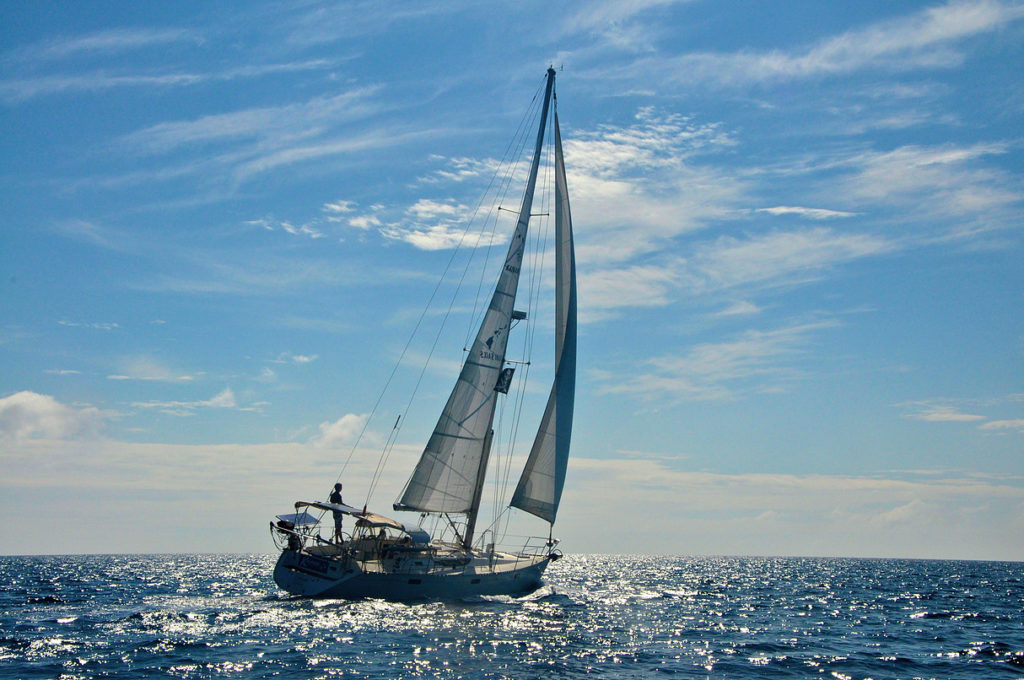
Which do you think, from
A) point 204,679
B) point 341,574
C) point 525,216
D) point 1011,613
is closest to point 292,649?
point 204,679

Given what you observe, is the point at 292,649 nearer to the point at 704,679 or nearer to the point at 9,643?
the point at 9,643

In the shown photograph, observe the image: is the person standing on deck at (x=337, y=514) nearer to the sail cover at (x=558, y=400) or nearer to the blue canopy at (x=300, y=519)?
the blue canopy at (x=300, y=519)

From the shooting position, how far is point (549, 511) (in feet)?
116

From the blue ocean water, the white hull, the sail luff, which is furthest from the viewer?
the sail luff

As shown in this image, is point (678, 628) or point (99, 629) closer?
point (99, 629)

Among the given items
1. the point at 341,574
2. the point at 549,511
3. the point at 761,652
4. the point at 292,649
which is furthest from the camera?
the point at 549,511

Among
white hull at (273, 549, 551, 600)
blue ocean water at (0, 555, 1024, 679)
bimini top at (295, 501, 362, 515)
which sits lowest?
blue ocean water at (0, 555, 1024, 679)

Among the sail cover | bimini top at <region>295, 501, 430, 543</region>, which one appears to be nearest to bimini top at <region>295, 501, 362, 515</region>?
bimini top at <region>295, 501, 430, 543</region>

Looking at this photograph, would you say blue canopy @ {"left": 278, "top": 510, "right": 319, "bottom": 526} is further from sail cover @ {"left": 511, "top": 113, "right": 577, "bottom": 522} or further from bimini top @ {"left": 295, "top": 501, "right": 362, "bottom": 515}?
sail cover @ {"left": 511, "top": 113, "right": 577, "bottom": 522}

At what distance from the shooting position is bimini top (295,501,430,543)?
32.4 meters

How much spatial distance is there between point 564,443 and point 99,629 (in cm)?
1804

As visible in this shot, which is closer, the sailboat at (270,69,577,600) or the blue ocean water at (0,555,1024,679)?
the blue ocean water at (0,555,1024,679)

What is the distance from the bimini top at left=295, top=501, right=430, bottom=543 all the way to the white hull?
825 mm

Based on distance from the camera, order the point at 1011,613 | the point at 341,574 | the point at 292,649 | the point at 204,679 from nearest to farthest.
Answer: the point at 204,679 → the point at 292,649 → the point at 341,574 → the point at 1011,613
